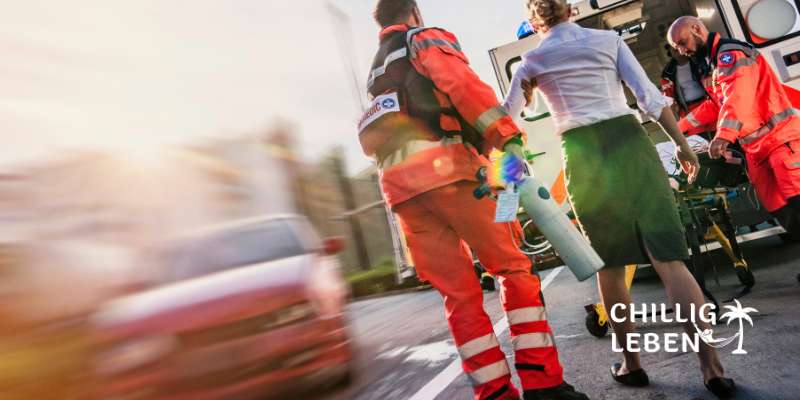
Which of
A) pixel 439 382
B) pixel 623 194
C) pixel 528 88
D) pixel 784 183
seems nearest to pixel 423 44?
pixel 528 88

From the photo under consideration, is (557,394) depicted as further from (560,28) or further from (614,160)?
(560,28)

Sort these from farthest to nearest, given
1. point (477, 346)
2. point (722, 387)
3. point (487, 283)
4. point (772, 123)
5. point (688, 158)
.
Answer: point (487, 283), point (772, 123), point (688, 158), point (477, 346), point (722, 387)

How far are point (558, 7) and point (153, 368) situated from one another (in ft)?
9.62

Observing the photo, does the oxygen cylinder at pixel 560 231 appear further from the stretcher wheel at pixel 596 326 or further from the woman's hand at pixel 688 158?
the stretcher wheel at pixel 596 326

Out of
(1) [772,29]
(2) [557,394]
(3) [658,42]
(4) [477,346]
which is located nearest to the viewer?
(2) [557,394]

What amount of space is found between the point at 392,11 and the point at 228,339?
80.4 inches

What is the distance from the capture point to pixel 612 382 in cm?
234

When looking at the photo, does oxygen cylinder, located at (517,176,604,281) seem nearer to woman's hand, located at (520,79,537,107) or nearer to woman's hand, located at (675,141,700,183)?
woman's hand, located at (520,79,537,107)

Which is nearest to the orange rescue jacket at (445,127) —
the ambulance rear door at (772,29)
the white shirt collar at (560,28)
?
the white shirt collar at (560,28)

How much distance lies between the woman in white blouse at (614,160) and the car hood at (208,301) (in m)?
1.88

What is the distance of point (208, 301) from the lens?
311 centimetres

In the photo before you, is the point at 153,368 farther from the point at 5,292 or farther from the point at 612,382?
the point at 5,292

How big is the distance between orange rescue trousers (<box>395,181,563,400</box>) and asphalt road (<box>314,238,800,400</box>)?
45 cm

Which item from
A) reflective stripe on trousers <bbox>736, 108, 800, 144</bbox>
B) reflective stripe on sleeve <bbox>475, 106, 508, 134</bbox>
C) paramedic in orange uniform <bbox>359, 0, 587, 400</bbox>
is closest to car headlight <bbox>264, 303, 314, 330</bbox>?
paramedic in orange uniform <bbox>359, 0, 587, 400</bbox>
